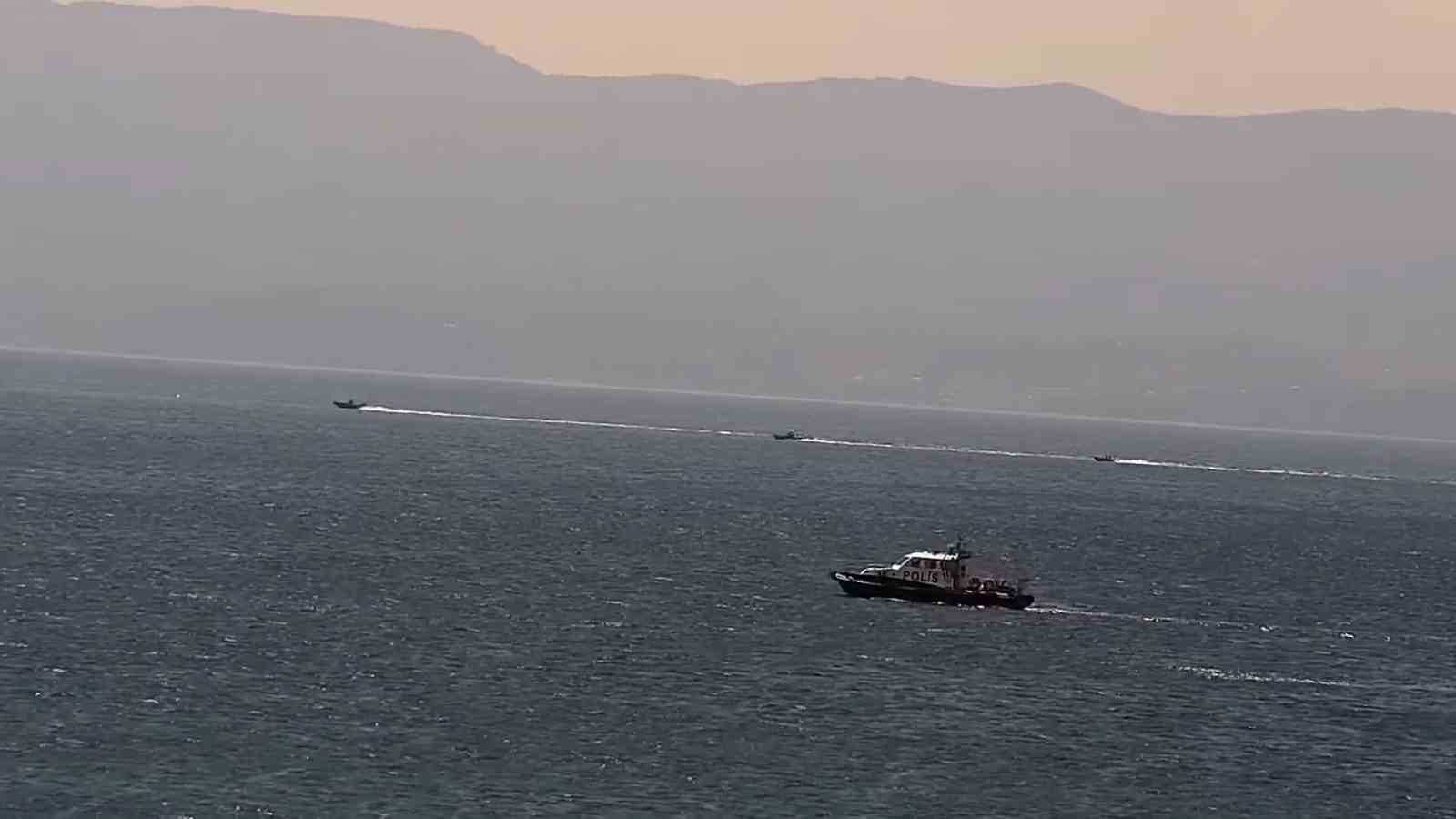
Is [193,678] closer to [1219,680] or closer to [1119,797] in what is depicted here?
[1119,797]

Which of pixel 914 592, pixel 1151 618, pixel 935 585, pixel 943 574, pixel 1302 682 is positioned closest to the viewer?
pixel 1302 682

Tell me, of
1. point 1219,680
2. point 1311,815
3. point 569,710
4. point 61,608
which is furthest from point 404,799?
point 1219,680

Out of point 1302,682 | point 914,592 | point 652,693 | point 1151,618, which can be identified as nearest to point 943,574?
point 914,592

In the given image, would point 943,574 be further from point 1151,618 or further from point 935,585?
point 1151,618

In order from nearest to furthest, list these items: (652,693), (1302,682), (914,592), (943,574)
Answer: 1. (652,693)
2. (1302,682)
3. (914,592)
4. (943,574)

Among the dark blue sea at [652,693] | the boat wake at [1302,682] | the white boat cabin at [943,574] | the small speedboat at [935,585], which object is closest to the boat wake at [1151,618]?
the dark blue sea at [652,693]

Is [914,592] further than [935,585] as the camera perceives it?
No

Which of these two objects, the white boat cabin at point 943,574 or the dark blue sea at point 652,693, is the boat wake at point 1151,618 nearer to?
the dark blue sea at point 652,693
